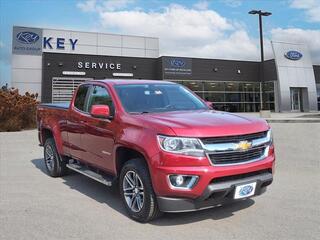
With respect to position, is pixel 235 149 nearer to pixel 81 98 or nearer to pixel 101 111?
pixel 101 111

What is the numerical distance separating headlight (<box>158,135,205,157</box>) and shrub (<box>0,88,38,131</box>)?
17.7m

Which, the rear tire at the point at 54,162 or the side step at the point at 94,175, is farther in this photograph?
the rear tire at the point at 54,162

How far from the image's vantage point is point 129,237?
4.66 m

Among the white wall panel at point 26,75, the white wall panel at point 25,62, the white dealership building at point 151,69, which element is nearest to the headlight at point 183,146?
the white dealership building at point 151,69

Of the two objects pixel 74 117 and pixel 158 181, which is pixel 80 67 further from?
pixel 158 181

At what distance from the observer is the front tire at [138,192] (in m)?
5.00

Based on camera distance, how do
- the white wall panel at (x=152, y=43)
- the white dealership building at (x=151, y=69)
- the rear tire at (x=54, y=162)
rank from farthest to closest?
the white wall panel at (x=152, y=43)
the white dealership building at (x=151, y=69)
the rear tire at (x=54, y=162)

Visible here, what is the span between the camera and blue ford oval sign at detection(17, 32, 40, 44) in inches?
1497

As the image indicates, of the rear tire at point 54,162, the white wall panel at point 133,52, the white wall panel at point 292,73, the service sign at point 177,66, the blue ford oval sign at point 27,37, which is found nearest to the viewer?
the rear tire at point 54,162

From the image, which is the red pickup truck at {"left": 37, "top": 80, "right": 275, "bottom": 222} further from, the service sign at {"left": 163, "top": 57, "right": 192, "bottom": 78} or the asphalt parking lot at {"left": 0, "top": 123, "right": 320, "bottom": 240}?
the service sign at {"left": 163, "top": 57, "right": 192, "bottom": 78}

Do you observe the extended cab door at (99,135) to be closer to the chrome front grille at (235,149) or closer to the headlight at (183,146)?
the headlight at (183,146)

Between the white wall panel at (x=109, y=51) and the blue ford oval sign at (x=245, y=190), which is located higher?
the white wall panel at (x=109, y=51)

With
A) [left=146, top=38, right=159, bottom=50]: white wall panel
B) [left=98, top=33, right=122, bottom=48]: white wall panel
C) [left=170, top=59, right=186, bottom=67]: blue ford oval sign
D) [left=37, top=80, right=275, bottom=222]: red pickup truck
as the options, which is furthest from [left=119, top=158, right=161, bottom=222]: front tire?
[left=146, top=38, right=159, bottom=50]: white wall panel

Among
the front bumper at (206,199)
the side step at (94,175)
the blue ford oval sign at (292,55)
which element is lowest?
the front bumper at (206,199)
